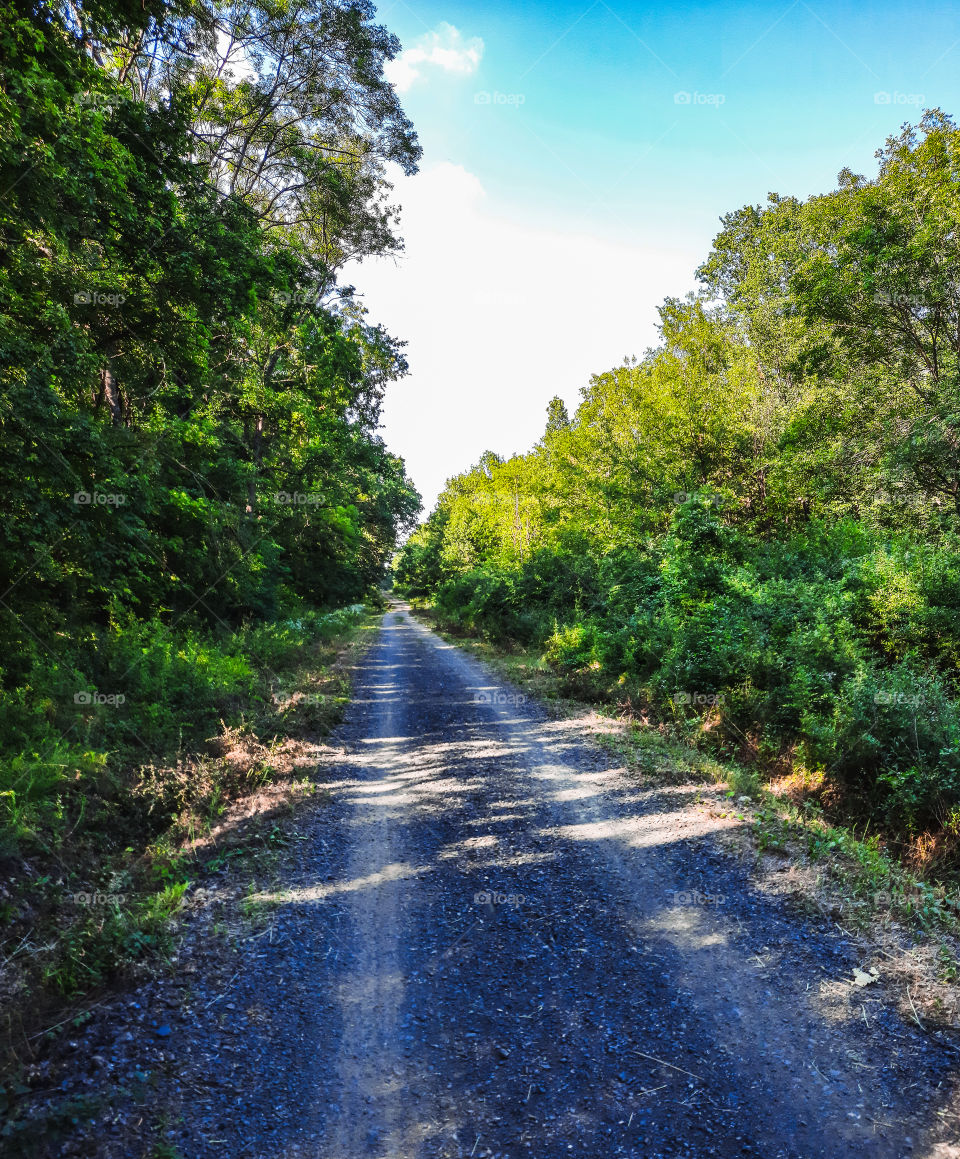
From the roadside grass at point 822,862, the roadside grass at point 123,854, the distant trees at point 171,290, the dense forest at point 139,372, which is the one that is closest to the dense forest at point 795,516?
the roadside grass at point 822,862

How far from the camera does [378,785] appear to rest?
767 cm

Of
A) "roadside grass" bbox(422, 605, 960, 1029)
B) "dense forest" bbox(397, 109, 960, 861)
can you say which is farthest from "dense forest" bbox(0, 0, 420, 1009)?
"dense forest" bbox(397, 109, 960, 861)

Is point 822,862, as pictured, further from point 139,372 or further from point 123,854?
point 139,372

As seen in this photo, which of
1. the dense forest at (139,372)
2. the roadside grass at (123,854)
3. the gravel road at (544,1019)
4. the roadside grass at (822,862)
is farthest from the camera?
the dense forest at (139,372)

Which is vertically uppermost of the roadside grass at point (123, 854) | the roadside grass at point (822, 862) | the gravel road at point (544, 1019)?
the roadside grass at point (123, 854)

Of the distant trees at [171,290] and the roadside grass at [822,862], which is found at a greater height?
the distant trees at [171,290]

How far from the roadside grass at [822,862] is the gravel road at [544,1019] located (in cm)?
26

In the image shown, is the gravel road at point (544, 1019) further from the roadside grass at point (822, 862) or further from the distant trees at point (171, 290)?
the distant trees at point (171, 290)

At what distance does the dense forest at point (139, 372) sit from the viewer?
5.24m

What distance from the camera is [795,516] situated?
19.3 meters

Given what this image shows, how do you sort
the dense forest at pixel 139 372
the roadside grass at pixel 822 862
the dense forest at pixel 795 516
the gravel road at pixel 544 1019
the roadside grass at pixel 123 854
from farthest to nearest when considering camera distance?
the dense forest at pixel 795 516
the dense forest at pixel 139 372
the roadside grass at pixel 822 862
the roadside grass at pixel 123 854
the gravel road at pixel 544 1019

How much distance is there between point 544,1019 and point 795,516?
65.0 feet

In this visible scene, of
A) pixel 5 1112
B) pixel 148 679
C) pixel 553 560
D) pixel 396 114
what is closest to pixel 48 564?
pixel 148 679

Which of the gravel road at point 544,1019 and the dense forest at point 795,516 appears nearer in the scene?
the gravel road at point 544,1019
